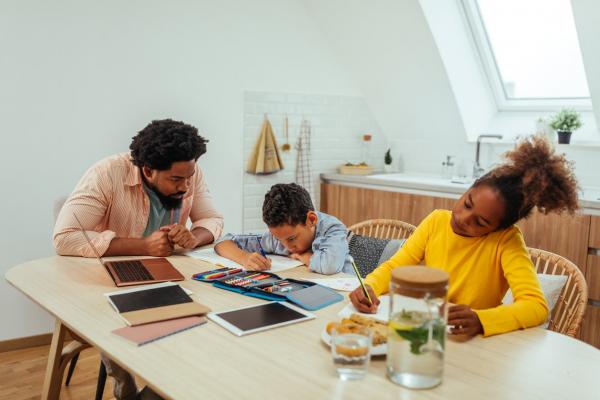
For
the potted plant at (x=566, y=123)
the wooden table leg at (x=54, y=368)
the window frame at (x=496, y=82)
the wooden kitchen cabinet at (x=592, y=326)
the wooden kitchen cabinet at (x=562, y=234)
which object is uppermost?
the window frame at (x=496, y=82)

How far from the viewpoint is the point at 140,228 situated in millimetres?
2469

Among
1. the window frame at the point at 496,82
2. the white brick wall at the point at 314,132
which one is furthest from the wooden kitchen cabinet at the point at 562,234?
the white brick wall at the point at 314,132

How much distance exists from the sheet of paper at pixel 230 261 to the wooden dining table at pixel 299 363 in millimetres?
415

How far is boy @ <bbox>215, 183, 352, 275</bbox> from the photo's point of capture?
6.81ft

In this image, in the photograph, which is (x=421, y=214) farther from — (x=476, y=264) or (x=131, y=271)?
(x=131, y=271)

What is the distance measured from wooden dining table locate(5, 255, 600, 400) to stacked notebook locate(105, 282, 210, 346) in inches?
1.0

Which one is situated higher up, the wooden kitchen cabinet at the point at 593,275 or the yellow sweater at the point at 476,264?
the yellow sweater at the point at 476,264

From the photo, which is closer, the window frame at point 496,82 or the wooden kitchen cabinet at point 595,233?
the wooden kitchen cabinet at point 595,233

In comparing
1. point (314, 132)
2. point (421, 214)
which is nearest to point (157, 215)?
point (421, 214)

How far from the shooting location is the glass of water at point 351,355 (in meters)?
1.21

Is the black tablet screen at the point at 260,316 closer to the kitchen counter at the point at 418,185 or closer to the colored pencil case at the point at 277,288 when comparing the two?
the colored pencil case at the point at 277,288

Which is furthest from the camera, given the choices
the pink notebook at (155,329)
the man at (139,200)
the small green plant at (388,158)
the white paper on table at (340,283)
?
the small green plant at (388,158)

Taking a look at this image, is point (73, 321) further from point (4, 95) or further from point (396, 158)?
point (396, 158)

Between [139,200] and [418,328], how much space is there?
5.14 feet
